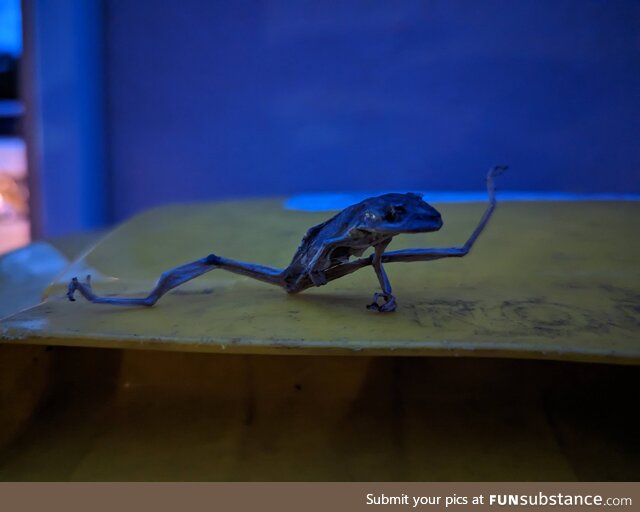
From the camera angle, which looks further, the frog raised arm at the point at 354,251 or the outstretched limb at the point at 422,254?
the outstretched limb at the point at 422,254

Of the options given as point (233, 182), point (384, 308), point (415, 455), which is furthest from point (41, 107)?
point (415, 455)

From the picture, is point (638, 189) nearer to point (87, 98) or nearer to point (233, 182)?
point (233, 182)

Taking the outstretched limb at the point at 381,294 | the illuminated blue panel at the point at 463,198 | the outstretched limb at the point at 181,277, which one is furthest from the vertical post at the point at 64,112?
the outstretched limb at the point at 381,294

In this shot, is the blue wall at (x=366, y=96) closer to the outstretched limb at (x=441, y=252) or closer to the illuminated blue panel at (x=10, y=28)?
the illuminated blue panel at (x=10, y=28)

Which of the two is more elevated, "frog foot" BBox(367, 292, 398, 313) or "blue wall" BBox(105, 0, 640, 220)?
"blue wall" BBox(105, 0, 640, 220)

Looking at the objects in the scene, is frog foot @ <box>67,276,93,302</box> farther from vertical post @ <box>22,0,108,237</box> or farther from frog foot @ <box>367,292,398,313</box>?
vertical post @ <box>22,0,108,237</box>

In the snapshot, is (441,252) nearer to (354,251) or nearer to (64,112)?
(354,251)

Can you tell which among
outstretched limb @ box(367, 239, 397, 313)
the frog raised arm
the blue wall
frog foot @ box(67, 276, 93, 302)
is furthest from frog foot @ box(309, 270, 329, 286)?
the blue wall
